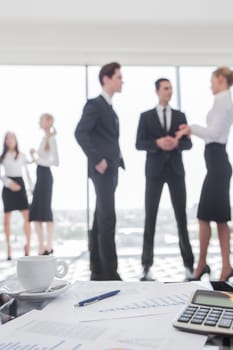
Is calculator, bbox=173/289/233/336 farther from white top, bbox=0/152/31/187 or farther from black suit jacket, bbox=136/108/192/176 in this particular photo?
white top, bbox=0/152/31/187

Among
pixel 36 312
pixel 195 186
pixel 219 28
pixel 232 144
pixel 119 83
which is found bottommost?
pixel 36 312

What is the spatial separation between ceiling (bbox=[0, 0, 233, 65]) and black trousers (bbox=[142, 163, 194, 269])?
59.3 inches

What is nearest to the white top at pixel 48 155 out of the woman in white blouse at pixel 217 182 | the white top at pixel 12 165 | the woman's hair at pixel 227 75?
the white top at pixel 12 165

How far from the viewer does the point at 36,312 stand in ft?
2.24

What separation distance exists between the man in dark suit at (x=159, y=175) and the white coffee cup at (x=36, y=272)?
6.33 feet

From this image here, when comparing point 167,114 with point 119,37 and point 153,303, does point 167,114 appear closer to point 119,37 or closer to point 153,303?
point 119,37

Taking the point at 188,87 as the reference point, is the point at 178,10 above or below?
above

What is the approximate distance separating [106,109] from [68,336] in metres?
2.12

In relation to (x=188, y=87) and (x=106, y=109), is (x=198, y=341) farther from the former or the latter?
(x=188, y=87)

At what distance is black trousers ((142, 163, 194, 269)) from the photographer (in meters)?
2.70

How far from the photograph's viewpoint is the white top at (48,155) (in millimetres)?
3594

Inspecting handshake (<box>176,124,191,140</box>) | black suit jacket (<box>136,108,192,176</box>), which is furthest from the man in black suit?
handshake (<box>176,124,191,140</box>)

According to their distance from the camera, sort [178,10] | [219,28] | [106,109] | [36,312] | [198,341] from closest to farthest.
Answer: [198,341], [36,312], [106,109], [178,10], [219,28]

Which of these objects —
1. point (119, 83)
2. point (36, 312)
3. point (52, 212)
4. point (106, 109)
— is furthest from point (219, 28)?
point (36, 312)
